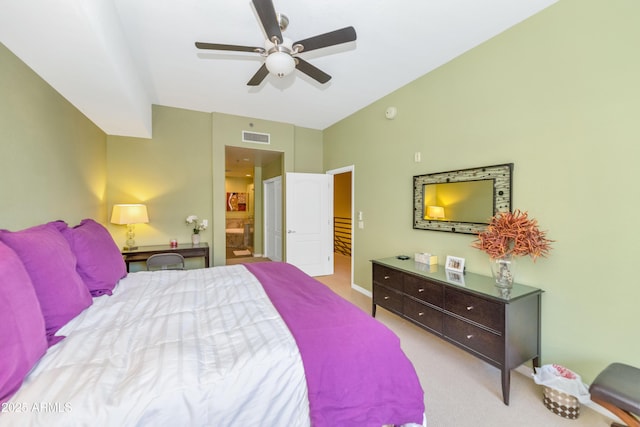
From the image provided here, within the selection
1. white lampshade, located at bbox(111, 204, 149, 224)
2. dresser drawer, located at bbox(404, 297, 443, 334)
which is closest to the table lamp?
white lampshade, located at bbox(111, 204, 149, 224)

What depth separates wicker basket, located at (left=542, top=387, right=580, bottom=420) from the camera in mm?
1717

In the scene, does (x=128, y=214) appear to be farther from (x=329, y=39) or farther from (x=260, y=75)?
(x=329, y=39)

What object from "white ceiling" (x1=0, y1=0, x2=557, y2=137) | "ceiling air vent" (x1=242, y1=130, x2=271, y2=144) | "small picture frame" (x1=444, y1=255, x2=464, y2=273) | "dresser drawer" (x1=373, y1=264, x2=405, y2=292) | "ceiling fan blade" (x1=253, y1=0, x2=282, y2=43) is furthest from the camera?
"ceiling air vent" (x1=242, y1=130, x2=271, y2=144)

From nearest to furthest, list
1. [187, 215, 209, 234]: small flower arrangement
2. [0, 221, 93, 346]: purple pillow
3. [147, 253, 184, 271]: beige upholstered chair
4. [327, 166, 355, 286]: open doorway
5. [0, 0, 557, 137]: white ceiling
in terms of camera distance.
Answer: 1. [0, 221, 93, 346]: purple pillow
2. [0, 0, 557, 137]: white ceiling
3. [147, 253, 184, 271]: beige upholstered chair
4. [187, 215, 209, 234]: small flower arrangement
5. [327, 166, 355, 286]: open doorway

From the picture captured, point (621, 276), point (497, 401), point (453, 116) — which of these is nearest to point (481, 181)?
point (453, 116)

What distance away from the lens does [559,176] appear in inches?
78.7

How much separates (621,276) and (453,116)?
1857mm

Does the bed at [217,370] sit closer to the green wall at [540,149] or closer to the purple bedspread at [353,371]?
the purple bedspread at [353,371]

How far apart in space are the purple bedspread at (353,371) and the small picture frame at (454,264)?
151 cm

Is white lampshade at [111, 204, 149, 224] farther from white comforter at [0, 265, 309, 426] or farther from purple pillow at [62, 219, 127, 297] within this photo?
white comforter at [0, 265, 309, 426]

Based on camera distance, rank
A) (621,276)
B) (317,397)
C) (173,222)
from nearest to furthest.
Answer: (317,397) → (621,276) → (173,222)

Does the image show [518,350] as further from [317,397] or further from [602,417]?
[317,397]

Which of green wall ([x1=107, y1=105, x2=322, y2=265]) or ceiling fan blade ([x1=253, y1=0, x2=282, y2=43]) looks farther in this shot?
green wall ([x1=107, y1=105, x2=322, y2=265])

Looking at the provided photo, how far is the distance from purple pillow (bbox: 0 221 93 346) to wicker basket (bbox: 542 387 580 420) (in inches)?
116
